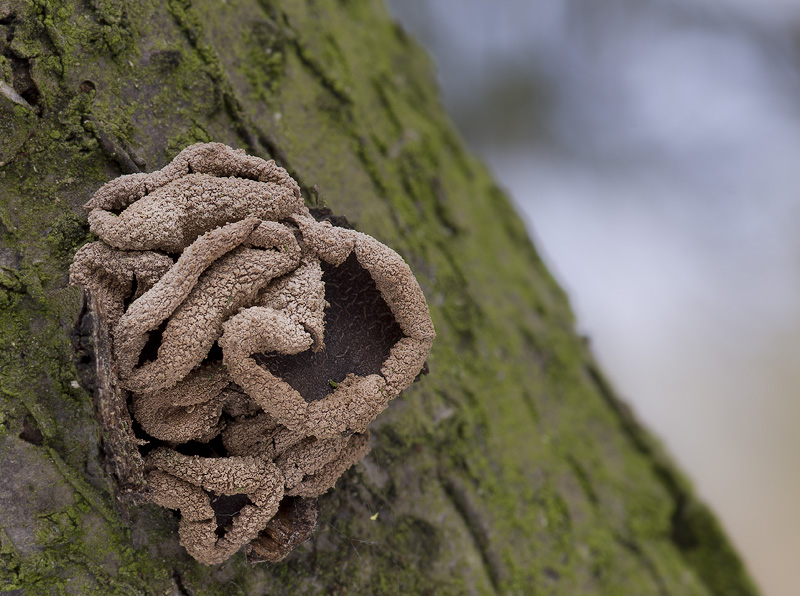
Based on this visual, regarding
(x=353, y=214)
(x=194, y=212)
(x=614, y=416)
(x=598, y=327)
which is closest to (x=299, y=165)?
(x=353, y=214)

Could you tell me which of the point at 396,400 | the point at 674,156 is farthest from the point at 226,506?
the point at 674,156

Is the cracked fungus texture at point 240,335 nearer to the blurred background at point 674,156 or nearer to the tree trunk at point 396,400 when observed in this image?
the tree trunk at point 396,400

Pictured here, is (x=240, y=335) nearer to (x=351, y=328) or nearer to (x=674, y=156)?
(x=351, y=328)

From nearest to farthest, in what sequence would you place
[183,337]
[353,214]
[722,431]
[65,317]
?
[183,337] < [65,317] < [353,214] < [722,431]

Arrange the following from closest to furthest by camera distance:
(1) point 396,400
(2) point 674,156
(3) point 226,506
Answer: (3) point 226,506 → (1) point 396,400 → (2) point 674,156

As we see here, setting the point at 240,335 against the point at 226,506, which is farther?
the point at 226,506

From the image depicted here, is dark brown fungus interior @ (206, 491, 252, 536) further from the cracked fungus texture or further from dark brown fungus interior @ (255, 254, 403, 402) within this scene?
dark brown fungus interior @ (255, 254, 403, 402)

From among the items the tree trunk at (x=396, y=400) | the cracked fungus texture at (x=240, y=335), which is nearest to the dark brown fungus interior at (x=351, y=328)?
the cracked fungus texture at (x=240, y=335)

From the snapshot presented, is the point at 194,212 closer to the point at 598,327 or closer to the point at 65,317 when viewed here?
the point at 65,317
